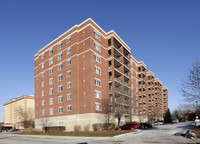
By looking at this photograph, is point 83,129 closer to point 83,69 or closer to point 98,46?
point 83,69

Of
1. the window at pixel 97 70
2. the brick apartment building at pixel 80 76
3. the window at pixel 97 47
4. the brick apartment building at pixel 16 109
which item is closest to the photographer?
the brick apartment building at pixel 80 76

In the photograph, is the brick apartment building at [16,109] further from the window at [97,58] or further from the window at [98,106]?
the window at [97,58]

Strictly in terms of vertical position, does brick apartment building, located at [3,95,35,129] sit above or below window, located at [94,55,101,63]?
below

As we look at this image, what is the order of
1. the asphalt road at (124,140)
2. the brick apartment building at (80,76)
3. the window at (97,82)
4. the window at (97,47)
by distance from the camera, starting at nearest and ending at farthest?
the asphalt road at (124,140)
the brick apartment building at (80,76)
the window at (97,82)
the window at (97,47)

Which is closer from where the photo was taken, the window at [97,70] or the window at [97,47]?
the window at [97,70]

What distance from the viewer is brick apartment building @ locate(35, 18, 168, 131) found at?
133ft

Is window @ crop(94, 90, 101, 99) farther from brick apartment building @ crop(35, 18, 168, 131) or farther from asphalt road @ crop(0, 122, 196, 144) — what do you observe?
asphalt road @ crop(0, 122, 196, 144)

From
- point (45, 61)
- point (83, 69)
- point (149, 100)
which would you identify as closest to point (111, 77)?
point (83, 69)

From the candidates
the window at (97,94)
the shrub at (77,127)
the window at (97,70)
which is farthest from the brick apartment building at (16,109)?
the window at (97,70)

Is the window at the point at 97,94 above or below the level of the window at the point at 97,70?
below

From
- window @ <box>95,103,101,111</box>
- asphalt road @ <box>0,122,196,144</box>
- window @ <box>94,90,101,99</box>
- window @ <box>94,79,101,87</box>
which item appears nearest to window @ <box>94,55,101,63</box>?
window @ <box>94,79,101,87</box>

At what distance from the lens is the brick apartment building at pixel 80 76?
40.5 meters

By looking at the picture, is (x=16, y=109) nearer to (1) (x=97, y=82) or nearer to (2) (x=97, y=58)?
(1) (x=97, y=82)

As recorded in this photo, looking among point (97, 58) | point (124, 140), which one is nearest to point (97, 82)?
point (97, 58)
